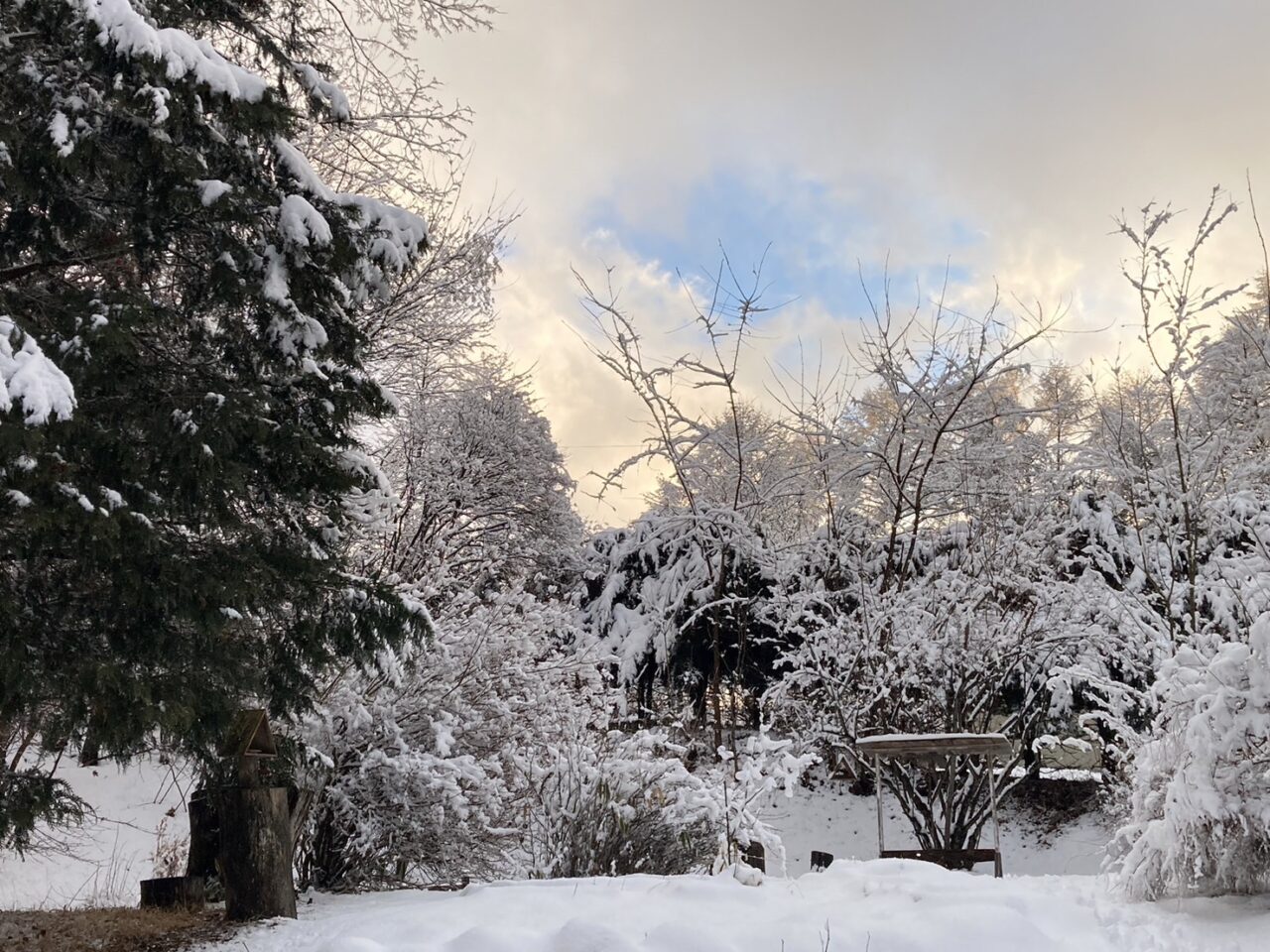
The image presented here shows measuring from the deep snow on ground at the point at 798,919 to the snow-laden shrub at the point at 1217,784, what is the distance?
12cm

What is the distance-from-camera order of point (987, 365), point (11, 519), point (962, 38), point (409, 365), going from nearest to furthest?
1. point (11, 519)
2. point (962, 38)
3. point (987, 365)
4. point (409, 365)

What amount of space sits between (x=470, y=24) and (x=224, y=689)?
5635 millimetres

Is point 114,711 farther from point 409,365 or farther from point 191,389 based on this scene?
point 409,365

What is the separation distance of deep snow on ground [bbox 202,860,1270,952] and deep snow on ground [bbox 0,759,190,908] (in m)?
3.93

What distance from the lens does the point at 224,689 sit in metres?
4.78

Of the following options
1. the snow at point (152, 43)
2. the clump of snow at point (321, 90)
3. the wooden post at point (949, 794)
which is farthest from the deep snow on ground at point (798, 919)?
the clump of snow at point (321, 90)

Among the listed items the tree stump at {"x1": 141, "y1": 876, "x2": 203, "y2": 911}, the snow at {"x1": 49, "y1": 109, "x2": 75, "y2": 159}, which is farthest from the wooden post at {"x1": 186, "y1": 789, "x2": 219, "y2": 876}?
the snow at {"x1": 49, "y1": 109, "x2": 75, "y2": 159}

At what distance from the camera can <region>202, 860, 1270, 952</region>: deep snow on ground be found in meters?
3.42

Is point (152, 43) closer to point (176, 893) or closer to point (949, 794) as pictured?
point (176, 893)

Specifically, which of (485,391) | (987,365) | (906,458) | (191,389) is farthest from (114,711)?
(485,391)

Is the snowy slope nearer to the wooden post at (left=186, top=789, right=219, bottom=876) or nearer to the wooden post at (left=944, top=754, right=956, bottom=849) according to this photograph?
the wooden post at (left=944, top=754, right=956, bottom=849)

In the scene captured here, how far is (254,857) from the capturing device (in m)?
4.93

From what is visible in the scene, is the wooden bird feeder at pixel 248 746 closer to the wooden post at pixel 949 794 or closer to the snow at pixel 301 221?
the snow at pixel 301 221

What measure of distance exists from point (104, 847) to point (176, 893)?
259 inches
